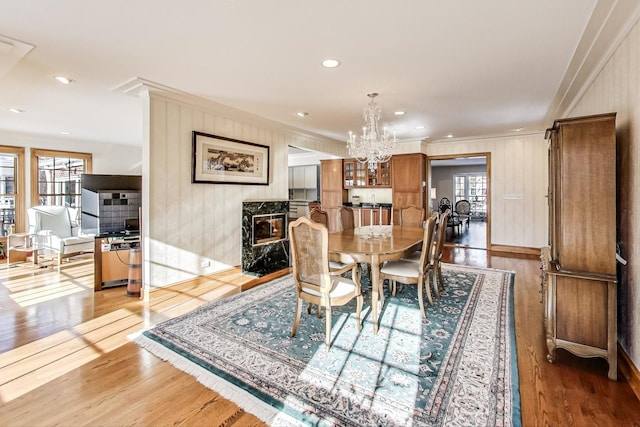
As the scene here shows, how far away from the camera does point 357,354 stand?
226 centimetres

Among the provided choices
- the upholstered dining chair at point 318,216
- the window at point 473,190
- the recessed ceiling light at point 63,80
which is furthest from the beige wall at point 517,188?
the recessed ceiling light at point 63,80

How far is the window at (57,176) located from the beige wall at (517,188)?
8581 millimetres

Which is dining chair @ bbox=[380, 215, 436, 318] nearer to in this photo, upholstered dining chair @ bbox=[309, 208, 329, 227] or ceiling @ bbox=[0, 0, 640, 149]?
upholstered dining chair @ bbox=[309, 208, 329, 227]

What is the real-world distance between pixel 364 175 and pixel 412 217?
9.75 ft

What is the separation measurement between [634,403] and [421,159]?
5.54 meters

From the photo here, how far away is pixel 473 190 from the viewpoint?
41.1 ft

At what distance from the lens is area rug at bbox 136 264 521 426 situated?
1.68 meters

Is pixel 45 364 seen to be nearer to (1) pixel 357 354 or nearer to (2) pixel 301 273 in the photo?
(2) pixel 301 273

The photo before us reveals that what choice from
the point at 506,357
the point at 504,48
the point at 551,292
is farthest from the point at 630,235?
the point at 504,48

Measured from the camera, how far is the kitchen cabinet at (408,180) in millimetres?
6762

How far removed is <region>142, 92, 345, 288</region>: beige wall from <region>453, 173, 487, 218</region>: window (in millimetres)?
10242

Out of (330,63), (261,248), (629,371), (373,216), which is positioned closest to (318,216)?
(261,248)

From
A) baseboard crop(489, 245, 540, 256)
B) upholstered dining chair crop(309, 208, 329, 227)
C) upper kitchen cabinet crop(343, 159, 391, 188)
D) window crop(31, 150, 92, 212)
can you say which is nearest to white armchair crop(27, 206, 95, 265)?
window crop(31, 150, 92, 212)

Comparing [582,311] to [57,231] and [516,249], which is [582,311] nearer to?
[516,249]
